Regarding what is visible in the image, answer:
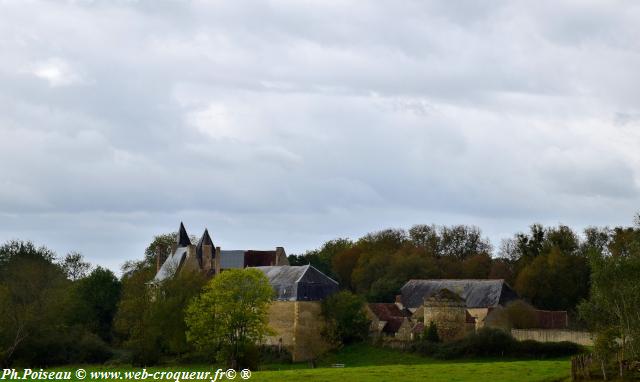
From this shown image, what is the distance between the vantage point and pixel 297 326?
8088 cm

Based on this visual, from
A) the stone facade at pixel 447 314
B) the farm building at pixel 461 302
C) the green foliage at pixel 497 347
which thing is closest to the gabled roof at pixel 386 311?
the farm building at pixel 461 302

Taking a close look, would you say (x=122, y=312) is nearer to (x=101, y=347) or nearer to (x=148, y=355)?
(x=101, y=347)

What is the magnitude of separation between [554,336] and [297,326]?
1886cm

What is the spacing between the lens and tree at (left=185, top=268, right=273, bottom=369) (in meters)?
67.1

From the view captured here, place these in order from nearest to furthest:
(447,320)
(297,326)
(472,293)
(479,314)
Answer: (447,320) < (297,326) < (479,314) < (472,293)

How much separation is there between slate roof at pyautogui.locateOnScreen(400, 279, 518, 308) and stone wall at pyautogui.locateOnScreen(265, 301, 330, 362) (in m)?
12.3

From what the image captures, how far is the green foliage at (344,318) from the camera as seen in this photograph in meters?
81.0

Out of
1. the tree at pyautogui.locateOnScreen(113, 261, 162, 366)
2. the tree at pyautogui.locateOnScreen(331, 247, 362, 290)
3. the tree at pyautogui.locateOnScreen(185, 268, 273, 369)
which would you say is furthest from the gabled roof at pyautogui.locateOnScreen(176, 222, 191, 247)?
the tree at pyautogui.locateOnScreen(185, 268, 273, 369)

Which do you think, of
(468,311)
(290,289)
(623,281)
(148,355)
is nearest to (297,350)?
(290,289)

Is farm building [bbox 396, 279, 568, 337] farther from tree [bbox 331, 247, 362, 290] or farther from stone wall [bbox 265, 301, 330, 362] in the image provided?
tree [bbox 331, 247, 362, 290]

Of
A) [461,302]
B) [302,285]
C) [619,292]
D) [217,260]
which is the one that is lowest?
[619,292]

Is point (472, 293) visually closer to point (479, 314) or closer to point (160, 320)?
point (479, 314)

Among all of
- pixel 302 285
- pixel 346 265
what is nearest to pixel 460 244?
pixel 346 265

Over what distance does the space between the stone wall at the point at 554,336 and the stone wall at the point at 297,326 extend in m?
14.6
